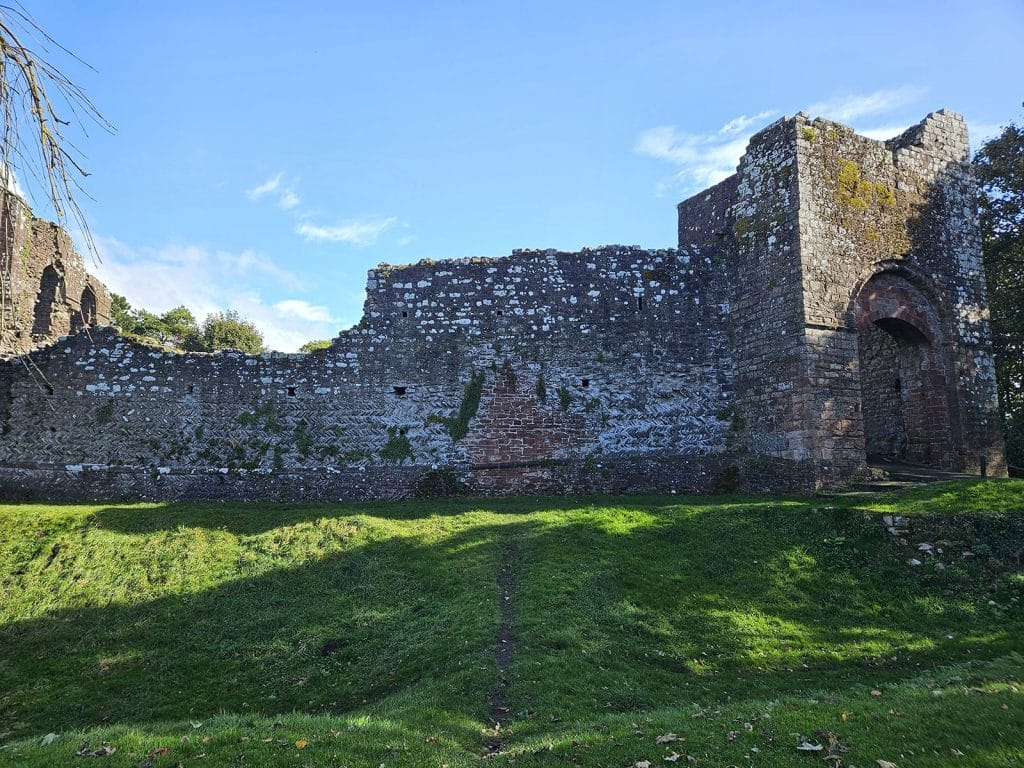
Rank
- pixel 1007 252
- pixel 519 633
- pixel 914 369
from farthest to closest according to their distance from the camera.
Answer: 1. pixel 1007 252
2. pixel 914 369
3. pixel 519 633

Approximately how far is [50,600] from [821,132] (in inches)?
722

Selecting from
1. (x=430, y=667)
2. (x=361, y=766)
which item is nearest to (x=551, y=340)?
(x=430, y=667)

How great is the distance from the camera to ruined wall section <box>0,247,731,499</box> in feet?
50.2

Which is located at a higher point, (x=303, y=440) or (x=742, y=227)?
(x=742, y=227)

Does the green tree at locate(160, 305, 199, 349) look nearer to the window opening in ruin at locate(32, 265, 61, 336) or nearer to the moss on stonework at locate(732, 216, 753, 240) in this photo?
the window opening in ruin at locate(32, 265, 61, 336)

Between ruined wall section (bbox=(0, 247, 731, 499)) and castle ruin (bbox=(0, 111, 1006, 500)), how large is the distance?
0.17 feet

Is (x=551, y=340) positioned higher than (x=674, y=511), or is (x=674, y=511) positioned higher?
(x=551, y=340)

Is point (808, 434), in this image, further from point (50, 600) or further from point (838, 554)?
point (50, 600)

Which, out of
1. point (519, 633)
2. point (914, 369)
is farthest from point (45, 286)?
point (914, 369)

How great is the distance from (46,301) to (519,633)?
16019 millimetres

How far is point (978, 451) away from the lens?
1630 centimetres

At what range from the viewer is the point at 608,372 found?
653 inches

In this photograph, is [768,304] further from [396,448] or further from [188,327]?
[188,327]

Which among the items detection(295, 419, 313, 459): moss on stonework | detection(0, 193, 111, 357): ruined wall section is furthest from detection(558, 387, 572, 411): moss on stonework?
detection(0, 193, 111, 357): ruined wall section
